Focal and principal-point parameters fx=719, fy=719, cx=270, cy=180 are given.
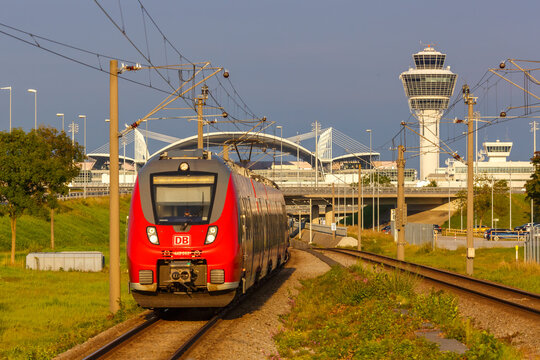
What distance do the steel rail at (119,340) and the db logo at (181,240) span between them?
2070 mm

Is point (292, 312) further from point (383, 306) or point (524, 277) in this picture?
point (524, 277)

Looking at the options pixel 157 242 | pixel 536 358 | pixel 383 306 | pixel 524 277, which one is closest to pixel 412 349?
pixel 536 358

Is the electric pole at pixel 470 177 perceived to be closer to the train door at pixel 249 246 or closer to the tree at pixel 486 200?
the train door at pixel 249 246

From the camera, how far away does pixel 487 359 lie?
11.4 m

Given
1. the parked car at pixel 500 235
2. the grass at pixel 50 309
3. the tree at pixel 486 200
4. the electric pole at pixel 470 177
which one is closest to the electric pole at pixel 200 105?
the grass at pixel 50 309

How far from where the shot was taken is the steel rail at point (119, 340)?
13051mm

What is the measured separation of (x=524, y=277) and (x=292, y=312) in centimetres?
1613

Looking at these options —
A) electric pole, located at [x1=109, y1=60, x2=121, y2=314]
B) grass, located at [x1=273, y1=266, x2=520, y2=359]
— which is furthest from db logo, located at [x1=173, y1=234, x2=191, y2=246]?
electric pole, located at [x1=109, y1=60, x2=121, y2=314]

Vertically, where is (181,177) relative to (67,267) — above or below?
above

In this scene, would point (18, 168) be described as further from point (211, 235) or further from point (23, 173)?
point (211, 235)

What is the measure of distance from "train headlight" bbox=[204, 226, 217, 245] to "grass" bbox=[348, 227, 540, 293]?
1533 cm

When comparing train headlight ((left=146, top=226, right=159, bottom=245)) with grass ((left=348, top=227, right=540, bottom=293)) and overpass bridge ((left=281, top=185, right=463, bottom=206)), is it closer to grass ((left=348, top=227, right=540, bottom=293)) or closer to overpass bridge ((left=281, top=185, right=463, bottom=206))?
grass ((left=348, top=227, right=540, bottom=293))

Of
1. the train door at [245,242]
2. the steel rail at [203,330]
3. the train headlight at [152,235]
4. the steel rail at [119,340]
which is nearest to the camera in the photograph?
the steel rail at [119,340]

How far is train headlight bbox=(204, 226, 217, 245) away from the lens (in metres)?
17.0
